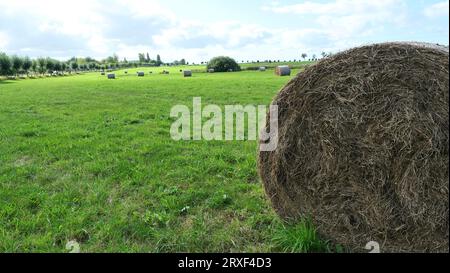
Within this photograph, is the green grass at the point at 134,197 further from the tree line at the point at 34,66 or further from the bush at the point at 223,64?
the tree line at the point at 34,66

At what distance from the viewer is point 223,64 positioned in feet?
219

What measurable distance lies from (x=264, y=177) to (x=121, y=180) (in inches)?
110

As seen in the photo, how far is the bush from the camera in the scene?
66.4 metres

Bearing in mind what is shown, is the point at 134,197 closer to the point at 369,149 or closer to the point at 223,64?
the point at 369,149

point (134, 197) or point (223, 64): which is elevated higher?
point (223, 64)

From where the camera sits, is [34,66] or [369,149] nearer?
[369,149]

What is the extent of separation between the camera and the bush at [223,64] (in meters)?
66.4

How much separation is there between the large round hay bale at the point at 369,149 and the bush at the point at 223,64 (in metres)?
62.8

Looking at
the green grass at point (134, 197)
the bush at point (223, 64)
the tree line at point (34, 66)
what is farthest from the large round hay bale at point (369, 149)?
the tree line at point (34, 66)

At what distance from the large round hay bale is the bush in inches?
2471

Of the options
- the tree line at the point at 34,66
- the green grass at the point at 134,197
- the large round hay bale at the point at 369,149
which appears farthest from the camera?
the tree line at the point at 34,66

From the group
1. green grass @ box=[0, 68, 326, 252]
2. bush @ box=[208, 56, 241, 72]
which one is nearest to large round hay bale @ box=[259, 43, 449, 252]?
green grass @ box=[0, 68, 326, 252]

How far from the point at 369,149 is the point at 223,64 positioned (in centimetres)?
6420

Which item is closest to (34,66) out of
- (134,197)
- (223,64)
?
(223,64)
